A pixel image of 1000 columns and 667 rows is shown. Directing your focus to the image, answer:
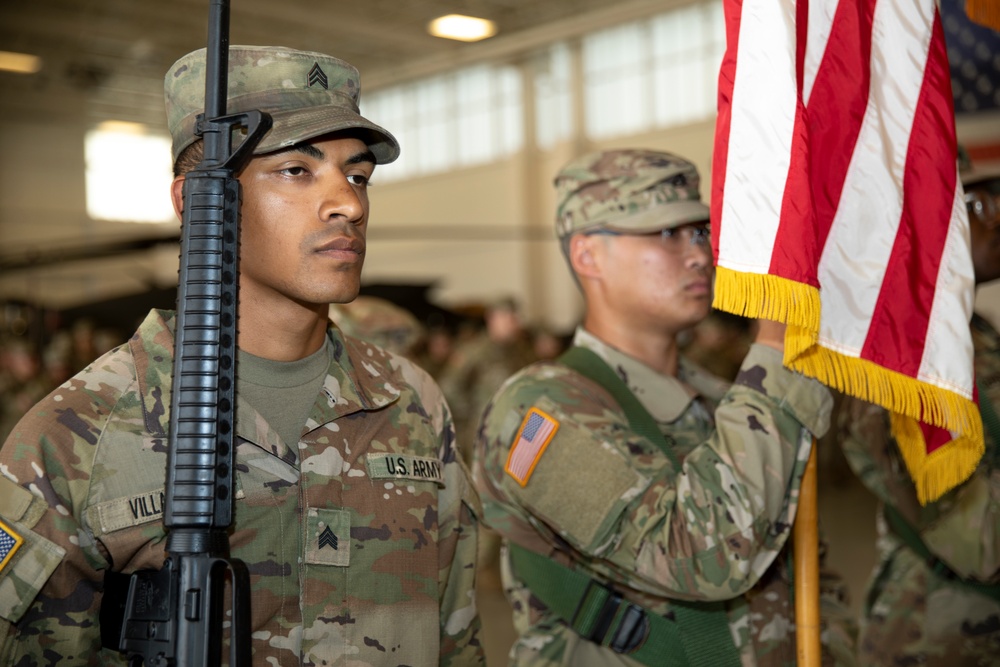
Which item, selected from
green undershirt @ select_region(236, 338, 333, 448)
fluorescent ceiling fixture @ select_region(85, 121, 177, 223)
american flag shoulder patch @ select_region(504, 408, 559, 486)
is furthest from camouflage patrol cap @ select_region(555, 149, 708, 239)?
fluorescent ceiling fixture @ select_region(85, 121, 177, 223)

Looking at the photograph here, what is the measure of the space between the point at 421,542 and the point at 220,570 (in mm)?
433

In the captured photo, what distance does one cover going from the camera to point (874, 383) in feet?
6.05

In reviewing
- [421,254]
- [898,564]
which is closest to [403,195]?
[421,254]

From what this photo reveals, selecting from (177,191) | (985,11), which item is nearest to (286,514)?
(177,191)

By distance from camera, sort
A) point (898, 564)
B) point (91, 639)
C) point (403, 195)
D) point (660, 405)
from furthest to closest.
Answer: point (403, 195) < point (898, 564) < point (660, 405) < point (91, 639)

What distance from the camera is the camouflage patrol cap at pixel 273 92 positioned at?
1.46 m

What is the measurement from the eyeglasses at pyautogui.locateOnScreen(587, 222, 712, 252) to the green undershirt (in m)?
0.92

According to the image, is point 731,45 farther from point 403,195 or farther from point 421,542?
point 403,195

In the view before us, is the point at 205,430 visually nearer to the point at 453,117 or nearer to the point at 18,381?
the point at 18,381

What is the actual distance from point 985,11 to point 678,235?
0.89 m

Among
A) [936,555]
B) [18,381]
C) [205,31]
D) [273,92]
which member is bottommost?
[18,381]

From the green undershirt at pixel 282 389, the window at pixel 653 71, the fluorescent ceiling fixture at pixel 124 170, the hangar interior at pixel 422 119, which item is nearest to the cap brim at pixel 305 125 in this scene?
the green undershirt at pixel 282 389

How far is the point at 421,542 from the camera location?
160 centimetres

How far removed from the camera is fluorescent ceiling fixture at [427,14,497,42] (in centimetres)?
1505
